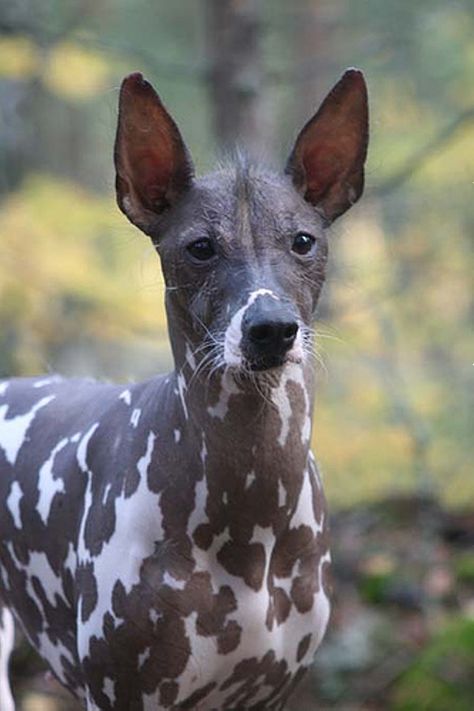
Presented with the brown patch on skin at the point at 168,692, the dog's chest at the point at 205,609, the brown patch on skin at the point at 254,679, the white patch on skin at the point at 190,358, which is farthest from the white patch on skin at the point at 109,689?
the white patch on skin at the point at 190,358

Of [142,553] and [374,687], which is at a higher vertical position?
[142,553]

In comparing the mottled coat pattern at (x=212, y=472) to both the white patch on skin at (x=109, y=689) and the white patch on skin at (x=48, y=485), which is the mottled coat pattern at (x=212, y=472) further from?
the white patch on skin at (x=48, y=485)

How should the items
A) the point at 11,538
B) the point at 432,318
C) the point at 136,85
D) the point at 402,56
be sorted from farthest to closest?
1. the point at 432,318
2. the point at 402,56
3. the point at 11,538
4. the point at 136,85

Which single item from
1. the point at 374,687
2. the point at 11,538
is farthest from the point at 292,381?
the point at 374,687

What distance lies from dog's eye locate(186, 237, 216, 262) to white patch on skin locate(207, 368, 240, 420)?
26cm

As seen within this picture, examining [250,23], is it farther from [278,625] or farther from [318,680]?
[278,625]

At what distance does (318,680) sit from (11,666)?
146cm

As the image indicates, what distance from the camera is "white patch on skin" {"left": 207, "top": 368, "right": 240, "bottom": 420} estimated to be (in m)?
2.99

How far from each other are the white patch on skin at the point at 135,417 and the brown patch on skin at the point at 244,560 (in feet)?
1.43

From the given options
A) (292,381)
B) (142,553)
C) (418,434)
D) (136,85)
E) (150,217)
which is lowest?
(418,434)

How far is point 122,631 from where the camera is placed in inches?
124

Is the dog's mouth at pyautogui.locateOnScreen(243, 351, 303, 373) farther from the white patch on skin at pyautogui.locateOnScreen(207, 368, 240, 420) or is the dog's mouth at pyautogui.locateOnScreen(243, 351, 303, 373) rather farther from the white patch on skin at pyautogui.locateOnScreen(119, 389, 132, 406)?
the white patch on skin at pyautogui.locateOnScreen(119, 389, 132, 406)

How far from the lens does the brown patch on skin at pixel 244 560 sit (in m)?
3.13

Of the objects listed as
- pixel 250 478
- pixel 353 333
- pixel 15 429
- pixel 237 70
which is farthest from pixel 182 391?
pixel 353 333
